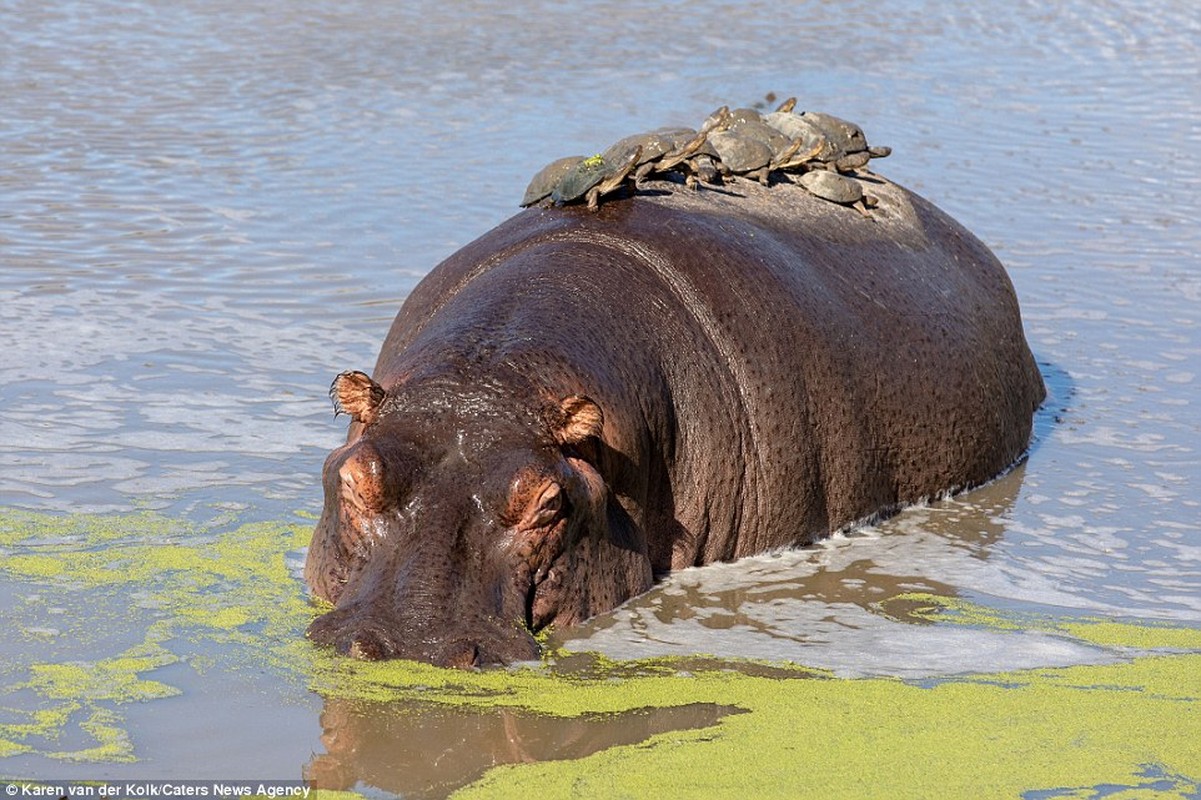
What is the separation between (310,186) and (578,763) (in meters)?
8.11

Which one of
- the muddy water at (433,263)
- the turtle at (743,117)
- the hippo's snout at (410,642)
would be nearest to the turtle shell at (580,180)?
the turtle at (743,117)

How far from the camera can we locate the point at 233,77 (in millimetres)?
15750

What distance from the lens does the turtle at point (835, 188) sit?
7.86 m

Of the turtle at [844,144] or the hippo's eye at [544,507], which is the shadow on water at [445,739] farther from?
the turtle at [844,144]

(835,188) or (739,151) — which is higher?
(739,151)

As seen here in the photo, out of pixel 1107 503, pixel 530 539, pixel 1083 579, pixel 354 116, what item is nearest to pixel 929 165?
pixel 354 116

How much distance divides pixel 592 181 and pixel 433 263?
12.1 feet

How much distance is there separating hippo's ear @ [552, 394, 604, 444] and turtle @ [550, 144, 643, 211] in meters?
1.56

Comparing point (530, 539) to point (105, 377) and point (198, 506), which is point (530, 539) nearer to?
point (198, 506)

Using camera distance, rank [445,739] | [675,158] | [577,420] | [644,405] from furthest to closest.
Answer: [675,158], [644,405], [577,420], [445,739]

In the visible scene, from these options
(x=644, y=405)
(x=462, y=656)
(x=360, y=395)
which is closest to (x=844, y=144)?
(x=644, y=405)

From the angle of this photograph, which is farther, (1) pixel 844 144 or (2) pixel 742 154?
(1) pixel 844 144

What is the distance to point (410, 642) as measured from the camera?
502 cm

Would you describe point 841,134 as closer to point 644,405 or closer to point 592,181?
point 592,181
